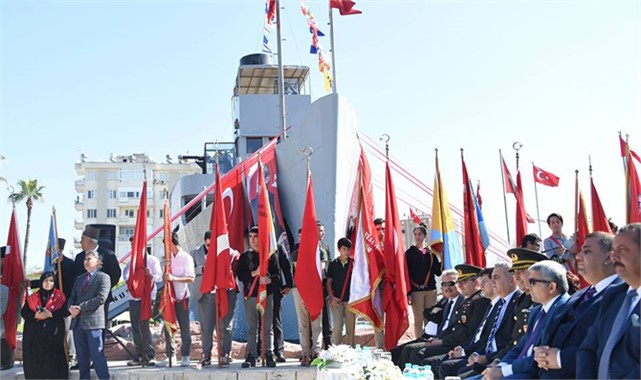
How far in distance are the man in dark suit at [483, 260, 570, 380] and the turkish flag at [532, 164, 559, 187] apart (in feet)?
32.7

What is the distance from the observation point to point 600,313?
12.0 feet

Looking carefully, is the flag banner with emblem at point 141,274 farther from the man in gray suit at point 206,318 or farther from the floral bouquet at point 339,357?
the floral bouquet at point 339,357

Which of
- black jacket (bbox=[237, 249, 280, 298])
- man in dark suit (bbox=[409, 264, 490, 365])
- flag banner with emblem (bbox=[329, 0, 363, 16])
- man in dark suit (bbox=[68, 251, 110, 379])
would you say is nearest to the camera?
man in dark suit (bbox=[409, 264, 490, 365])

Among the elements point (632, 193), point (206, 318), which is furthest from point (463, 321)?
point (632, 193)

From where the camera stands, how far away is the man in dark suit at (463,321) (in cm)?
614

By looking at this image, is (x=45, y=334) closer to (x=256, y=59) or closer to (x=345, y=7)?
(x=345, y=7)

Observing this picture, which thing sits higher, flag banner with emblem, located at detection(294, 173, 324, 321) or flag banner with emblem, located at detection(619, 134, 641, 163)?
flag banner with emblem, located at detection(619, 134, 641, 163)

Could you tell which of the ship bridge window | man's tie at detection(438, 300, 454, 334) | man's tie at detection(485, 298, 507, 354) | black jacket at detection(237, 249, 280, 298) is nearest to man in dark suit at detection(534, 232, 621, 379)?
man's tie at detection(485, 298, 507, 354)

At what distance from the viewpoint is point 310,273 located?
26.5ft

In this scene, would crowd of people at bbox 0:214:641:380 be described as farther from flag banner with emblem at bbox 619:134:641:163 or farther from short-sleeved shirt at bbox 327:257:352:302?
flag banner with emblem at bbox 619:134:641:163

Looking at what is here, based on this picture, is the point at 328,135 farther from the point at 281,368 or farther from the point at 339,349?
the point at 339,349

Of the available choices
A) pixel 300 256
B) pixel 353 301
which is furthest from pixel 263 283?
pixel 353 301

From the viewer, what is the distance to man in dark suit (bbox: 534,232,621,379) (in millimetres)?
3846

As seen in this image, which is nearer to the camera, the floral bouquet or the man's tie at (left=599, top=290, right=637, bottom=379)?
the man's tie at (left=599, top=290, right=637, bottom=379)
